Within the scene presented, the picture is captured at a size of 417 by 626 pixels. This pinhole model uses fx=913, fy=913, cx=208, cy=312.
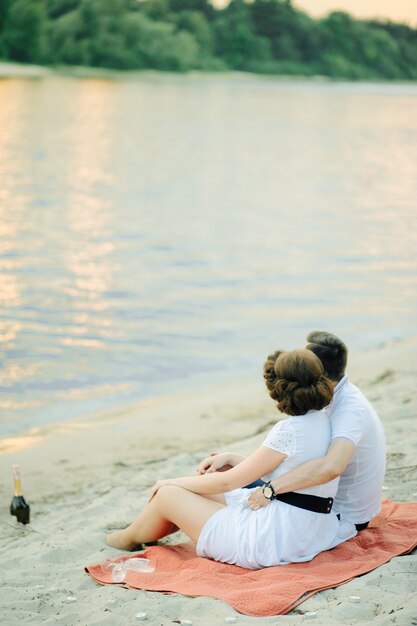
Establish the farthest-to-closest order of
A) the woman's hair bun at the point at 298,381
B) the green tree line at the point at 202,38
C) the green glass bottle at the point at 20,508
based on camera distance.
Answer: the green tree line at the point at 202,38 < the green glass bottle at the point at 20,508 < the woman's hair bun at the point at 298,381

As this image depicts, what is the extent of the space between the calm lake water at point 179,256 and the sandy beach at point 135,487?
68cm

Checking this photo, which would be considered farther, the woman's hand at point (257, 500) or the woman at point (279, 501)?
the woman's hand at point (257, 500)

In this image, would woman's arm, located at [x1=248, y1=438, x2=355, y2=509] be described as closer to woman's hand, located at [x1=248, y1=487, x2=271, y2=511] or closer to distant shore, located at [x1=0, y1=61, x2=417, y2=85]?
woman's hand, located at [x1=248, y1=487, x2=271, y2=511]

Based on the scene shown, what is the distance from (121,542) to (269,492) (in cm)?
96

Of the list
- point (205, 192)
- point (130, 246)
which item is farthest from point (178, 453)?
point (205, 192)

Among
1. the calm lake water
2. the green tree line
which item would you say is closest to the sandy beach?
the calm lake water

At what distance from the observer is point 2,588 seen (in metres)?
4.18

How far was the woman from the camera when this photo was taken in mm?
3951

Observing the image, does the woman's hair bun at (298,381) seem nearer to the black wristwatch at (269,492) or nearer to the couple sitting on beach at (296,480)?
the couple sitting on beach at (296,480)

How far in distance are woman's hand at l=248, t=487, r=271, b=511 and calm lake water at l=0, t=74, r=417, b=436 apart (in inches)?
149

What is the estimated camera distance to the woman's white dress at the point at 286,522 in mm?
4035

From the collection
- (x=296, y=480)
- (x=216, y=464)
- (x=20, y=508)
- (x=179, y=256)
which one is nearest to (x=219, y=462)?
(x=216, y=464)

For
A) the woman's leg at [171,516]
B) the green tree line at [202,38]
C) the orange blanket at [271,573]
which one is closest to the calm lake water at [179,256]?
the woman's leg at [171,516]

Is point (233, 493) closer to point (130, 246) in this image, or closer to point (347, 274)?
point (347, 274)
